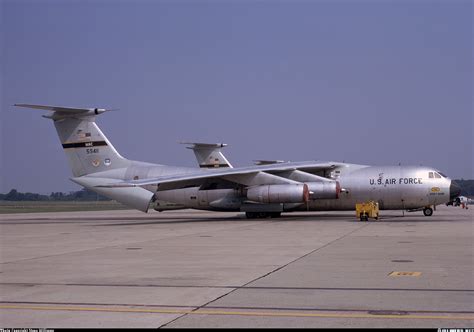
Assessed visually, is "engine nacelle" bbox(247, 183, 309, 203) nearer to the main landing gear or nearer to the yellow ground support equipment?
the main landing gear

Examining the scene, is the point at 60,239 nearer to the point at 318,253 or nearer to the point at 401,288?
the point at 318,253

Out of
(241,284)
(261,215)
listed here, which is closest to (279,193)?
(261,215)

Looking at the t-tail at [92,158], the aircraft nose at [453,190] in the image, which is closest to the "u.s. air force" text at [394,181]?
the aircraft nose at [453,190]

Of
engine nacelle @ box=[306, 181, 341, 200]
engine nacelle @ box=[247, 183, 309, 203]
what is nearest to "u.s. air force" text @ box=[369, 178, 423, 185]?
engine nacelle @ box=[306, 181, 341, 200]

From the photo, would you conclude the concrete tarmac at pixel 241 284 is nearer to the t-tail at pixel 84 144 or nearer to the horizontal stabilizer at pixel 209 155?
the t-tail at pixel 84 144

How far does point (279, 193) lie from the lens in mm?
34125

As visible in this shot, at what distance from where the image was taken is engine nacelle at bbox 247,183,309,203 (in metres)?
33.7

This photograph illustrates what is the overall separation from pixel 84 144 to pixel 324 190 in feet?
46.0

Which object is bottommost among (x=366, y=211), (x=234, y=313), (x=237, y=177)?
(x=234, y=313)

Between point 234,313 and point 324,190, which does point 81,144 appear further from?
point 234,313

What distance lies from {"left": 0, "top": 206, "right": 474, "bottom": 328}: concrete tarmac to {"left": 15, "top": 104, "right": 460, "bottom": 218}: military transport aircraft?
46.9 ft

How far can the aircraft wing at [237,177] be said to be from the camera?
33.9 metres

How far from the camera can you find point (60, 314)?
860 cm

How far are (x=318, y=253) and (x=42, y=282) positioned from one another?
727cm
